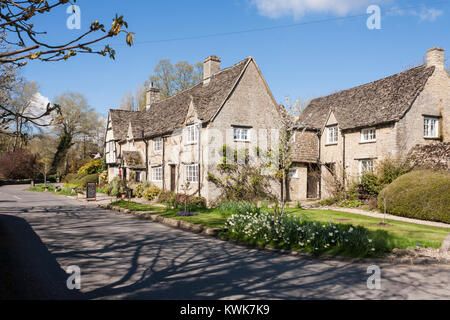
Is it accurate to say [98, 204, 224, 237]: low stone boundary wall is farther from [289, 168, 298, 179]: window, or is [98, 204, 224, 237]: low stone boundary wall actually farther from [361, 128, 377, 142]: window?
[361, 128, 377, 142]: window

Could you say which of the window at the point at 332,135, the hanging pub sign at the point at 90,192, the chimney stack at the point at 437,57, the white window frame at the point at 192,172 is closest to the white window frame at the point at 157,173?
the white window frame at the point at 192,172

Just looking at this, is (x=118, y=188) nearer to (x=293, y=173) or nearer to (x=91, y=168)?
(x=293, y=173)

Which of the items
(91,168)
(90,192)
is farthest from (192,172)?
(91,168)

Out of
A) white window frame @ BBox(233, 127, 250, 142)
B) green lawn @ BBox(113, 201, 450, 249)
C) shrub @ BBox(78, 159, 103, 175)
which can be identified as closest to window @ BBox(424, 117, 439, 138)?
green lawn @ BBox(113, 201, 450, 249)

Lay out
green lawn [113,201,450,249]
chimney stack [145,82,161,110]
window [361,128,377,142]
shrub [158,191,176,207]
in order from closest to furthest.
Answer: green lawn [113,201,450,249] → window [361,128,377,142] → shrub [158,191,176,207] → chimney stack [145,82,161,110]

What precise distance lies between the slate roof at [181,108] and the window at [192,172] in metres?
3.24

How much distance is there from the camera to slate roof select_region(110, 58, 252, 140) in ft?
78.1

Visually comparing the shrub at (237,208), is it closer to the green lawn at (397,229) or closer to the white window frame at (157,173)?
the green lawn at (397,229)

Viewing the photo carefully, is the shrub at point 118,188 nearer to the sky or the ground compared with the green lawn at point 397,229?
nearer to the sky

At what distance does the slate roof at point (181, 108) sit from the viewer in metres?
23.8

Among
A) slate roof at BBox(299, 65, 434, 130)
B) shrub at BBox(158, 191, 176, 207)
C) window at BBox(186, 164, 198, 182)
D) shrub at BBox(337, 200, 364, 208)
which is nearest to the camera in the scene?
shrub at BBox(337, 200, 364, 208)

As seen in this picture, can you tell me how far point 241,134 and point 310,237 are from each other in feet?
47.2
